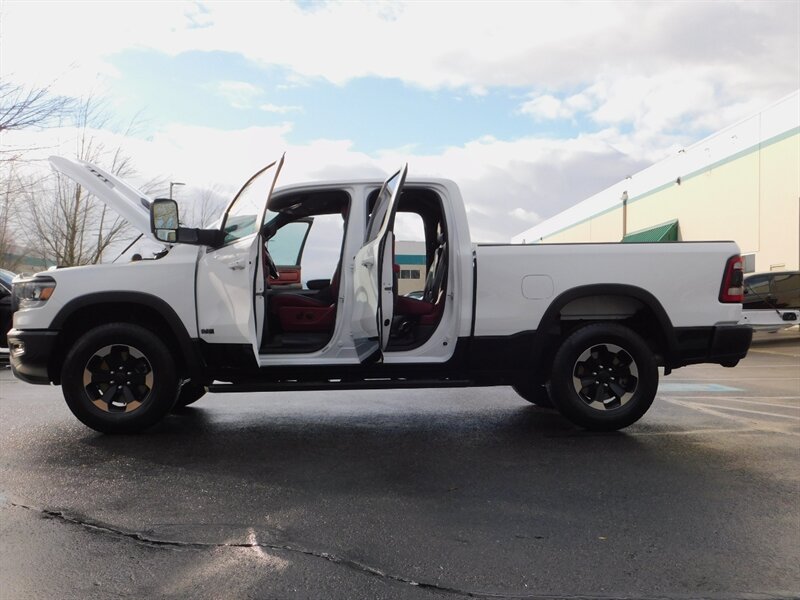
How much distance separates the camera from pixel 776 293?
16.7 metres

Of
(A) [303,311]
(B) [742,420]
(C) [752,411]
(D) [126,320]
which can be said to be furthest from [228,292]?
(C) [752,411]

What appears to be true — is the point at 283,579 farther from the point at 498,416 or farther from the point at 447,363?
the point at 498,416

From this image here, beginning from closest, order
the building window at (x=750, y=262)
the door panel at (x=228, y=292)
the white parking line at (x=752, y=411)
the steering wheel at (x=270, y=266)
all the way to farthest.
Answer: the door panel at (x=228, y=292) → the steering wheel at (x=270, y=266) → the white parking line at (x=752, y=411) → the building window at (x=750, y=262)

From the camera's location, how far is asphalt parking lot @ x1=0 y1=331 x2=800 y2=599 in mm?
2902

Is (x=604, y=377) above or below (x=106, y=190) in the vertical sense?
below

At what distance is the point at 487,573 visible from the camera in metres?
2.97

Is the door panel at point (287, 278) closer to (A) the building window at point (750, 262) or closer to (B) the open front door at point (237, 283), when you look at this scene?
(B) the open front door at point (237, 283)

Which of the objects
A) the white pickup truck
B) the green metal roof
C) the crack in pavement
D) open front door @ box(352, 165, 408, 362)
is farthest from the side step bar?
the green metal roof

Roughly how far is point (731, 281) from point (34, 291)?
5.68m

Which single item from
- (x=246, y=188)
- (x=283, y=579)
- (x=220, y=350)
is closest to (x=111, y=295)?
(x=220, y=350)

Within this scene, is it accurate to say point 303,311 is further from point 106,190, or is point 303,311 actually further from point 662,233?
point 662,233

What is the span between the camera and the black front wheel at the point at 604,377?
223 inches

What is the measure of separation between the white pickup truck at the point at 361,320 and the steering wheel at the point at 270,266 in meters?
0.39

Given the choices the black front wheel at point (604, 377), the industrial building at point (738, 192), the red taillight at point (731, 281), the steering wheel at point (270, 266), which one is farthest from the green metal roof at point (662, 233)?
the steering wheel at point (270, 266)
